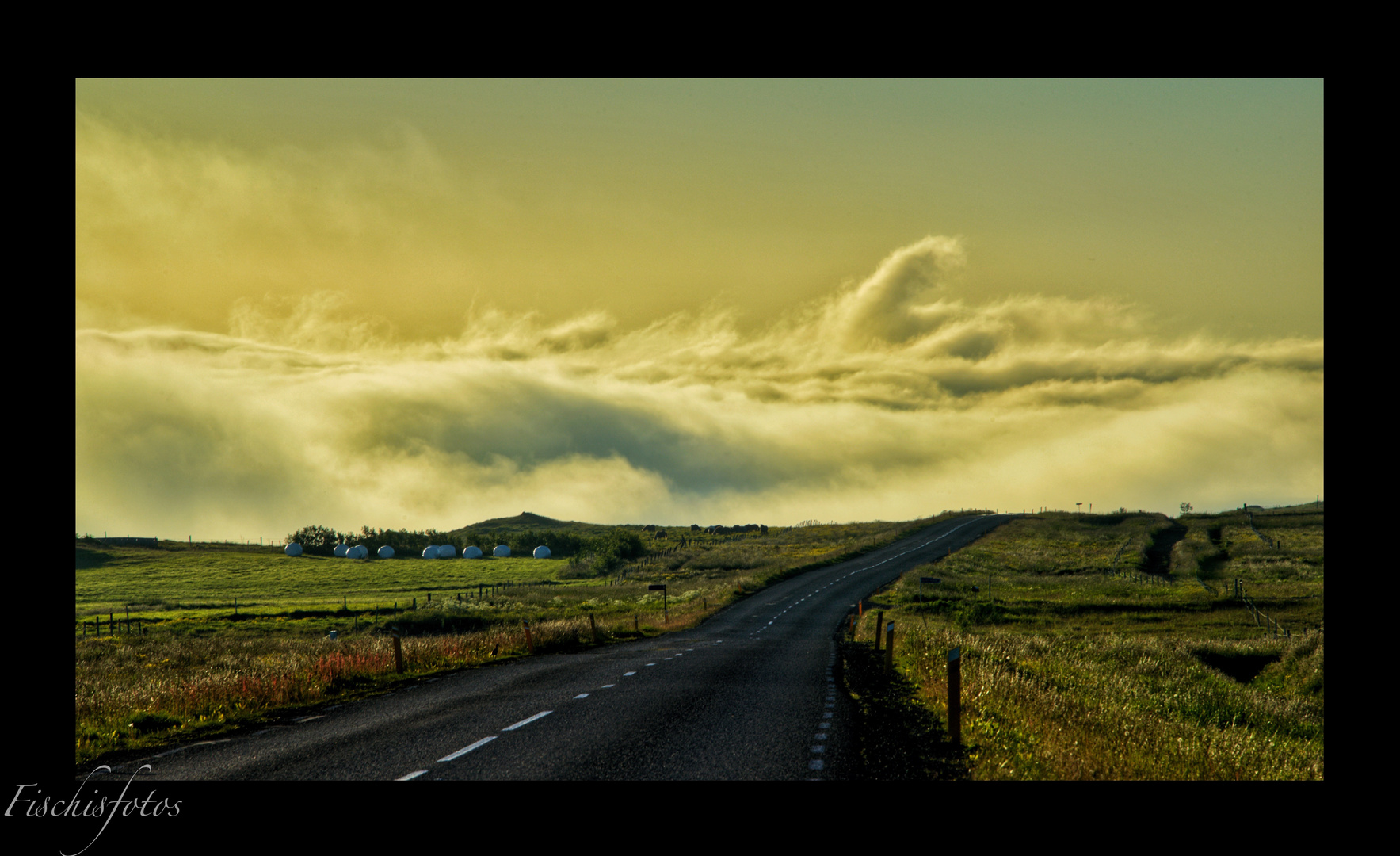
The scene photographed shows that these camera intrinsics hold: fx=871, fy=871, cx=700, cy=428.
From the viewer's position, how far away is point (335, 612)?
60.0m

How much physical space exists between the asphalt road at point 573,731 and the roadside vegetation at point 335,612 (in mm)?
1857

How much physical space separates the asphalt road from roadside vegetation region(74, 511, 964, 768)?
6.09ft

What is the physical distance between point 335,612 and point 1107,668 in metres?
50.7

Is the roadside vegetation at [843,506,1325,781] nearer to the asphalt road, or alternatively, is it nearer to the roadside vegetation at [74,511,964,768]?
the asphalt road

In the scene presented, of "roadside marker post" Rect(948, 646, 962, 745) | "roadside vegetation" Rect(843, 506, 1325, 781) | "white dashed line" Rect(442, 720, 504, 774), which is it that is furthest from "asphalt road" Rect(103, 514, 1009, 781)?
"roadside marker post" Rect(948, 646, 962, 745)

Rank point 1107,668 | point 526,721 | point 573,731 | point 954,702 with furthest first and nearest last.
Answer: point 1107,668, point 526,721, point 573,731, point 954,702

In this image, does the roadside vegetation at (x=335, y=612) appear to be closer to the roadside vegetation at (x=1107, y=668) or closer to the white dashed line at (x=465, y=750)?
the white dashed line at (x=465, y=750)

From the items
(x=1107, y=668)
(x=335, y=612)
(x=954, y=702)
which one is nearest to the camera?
(x=954, y=702)

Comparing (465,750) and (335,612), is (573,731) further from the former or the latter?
(335,612)

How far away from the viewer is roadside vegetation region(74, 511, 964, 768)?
1639 centimetres

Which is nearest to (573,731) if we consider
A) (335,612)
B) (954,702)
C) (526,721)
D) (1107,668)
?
(526,721)

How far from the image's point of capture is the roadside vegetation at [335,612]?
16.4 metres

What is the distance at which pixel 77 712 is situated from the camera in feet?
49.1
